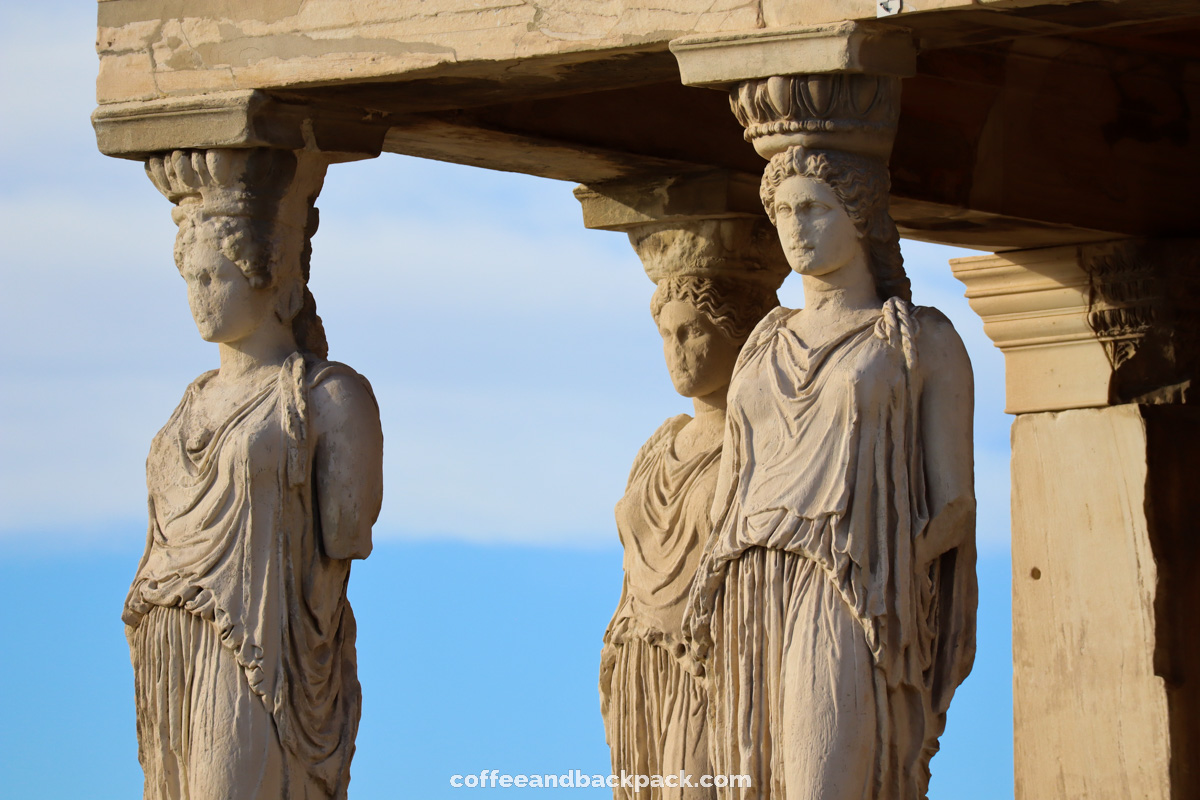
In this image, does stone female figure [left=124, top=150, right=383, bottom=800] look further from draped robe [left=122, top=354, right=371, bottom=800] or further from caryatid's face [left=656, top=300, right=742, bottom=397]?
caryatid's face [left=656, top=300, right=742, bottom=397]

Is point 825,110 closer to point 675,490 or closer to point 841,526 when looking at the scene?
point 841,526

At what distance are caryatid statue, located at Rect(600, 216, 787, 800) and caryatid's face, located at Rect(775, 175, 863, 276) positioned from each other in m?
2.05

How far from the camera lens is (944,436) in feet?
21.2

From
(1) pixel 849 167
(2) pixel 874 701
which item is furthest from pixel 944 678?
(1) pixel 849 167

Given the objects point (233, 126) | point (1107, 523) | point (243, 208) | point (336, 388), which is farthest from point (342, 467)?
point (1107, 523)

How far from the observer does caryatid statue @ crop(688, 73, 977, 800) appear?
6.38m

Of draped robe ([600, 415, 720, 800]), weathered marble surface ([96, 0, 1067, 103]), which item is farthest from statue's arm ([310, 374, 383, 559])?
draped robe ([600, 415, 720, 800])

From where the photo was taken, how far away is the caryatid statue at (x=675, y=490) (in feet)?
28.0

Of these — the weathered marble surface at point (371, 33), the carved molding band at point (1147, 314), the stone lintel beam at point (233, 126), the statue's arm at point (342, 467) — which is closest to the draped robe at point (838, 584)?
the weathered marble surface at point (371, 33)

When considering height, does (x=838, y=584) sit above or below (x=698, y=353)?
below

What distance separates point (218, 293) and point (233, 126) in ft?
1.79

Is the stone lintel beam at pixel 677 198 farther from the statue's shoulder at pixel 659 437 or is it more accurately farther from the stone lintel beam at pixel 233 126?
the stone lintel beam at pixel 233 126

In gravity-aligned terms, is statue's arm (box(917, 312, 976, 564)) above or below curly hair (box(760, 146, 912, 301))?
below

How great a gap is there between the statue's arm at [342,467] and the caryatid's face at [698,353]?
5.22 ft
